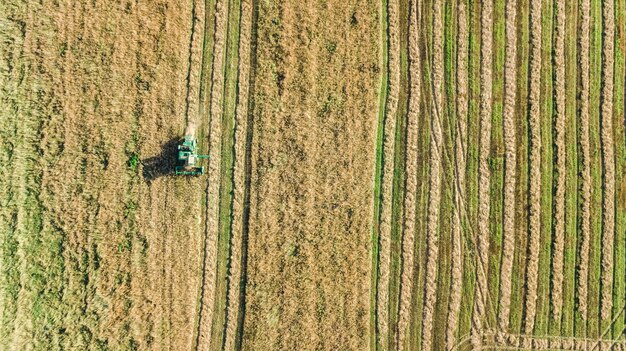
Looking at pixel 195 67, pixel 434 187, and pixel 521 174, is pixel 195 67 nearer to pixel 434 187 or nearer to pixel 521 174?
pixel 434 187

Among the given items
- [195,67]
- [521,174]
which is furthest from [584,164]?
[195,67]

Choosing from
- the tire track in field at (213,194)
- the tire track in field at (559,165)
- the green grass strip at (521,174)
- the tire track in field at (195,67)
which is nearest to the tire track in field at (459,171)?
the green grass strip at (521,174)

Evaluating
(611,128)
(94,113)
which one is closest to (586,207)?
(611,128)

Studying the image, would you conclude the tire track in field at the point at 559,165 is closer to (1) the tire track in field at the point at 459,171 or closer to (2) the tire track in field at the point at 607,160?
(2) the tire track in field at the point at 607,160

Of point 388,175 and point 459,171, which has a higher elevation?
point 459,171

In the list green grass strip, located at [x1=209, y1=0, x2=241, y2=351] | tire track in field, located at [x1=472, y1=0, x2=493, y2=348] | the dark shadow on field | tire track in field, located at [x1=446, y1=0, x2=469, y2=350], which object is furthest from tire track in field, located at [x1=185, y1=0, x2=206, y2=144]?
tire track in field, located at [x1=472, y1=0, x2=493, y2=348]

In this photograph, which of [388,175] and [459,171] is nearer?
[388,175]

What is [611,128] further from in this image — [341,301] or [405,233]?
[341,301]
